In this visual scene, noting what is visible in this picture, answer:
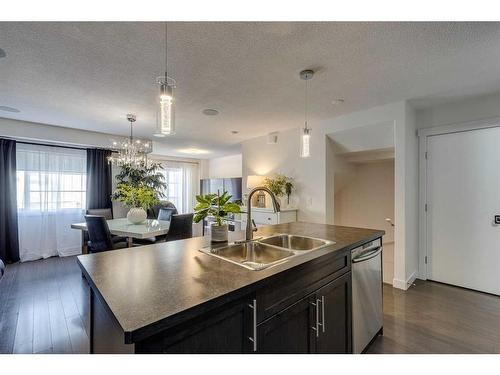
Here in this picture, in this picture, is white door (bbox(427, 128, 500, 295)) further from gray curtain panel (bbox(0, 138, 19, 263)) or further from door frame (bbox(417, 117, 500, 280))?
gray curtain panel (bbox(0, 138, 19, 263))

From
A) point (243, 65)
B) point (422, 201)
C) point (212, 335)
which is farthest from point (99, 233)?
point (422, 201)

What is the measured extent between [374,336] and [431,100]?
2733 millimetres

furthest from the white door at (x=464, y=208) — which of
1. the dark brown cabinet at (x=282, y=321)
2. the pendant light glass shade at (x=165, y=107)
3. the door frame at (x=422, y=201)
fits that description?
the pendant light glass shade at (x=165, y=107)

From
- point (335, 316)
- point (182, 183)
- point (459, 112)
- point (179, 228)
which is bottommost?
point (335, 316)

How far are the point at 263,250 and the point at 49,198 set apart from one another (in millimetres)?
4801

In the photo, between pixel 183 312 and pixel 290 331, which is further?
pixel 290 331

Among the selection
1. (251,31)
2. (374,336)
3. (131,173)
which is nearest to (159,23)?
(251,31)

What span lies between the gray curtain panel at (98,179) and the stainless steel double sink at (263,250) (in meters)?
4.43

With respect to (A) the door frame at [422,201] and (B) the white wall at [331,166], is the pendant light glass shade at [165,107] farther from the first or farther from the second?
(A) the door frame at [422,201]

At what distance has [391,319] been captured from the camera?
89.7 inches

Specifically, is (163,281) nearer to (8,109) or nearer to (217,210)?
(217,210)

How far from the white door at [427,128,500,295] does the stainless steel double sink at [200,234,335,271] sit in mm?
2426
